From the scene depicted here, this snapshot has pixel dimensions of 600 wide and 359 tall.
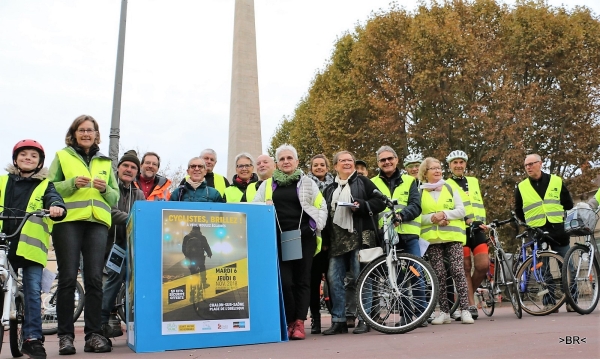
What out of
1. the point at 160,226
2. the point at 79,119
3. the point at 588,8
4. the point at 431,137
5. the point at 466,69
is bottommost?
the point at 160,226

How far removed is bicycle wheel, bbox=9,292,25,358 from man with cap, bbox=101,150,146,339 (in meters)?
1.34

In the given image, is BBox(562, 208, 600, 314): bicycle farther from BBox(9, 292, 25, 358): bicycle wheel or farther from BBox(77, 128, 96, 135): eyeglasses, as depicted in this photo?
BBox(9, 292, 25, 358): bicycle wheel

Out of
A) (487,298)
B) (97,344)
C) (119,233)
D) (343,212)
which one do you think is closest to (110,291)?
(119,233)

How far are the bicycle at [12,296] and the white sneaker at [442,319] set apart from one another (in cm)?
452

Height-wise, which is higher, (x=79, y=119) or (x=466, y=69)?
(x=466, y=69)

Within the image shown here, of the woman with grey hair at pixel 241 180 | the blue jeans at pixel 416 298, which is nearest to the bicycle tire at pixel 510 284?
the blue jeans at pixel 416 298

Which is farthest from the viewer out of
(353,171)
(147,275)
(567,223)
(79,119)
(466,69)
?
(466,69)

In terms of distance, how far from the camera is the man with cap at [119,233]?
7.20 metres

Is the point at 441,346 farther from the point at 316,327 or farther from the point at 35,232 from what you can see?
the point at 35,232

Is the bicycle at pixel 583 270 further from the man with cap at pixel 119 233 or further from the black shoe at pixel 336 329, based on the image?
the man with cap at pixel 119 233

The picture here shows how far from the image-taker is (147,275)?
228 inches

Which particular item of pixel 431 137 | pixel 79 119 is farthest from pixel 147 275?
pixel 431 137

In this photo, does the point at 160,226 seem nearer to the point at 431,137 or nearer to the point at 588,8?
the point at 431,137

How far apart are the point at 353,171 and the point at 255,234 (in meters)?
1.69
